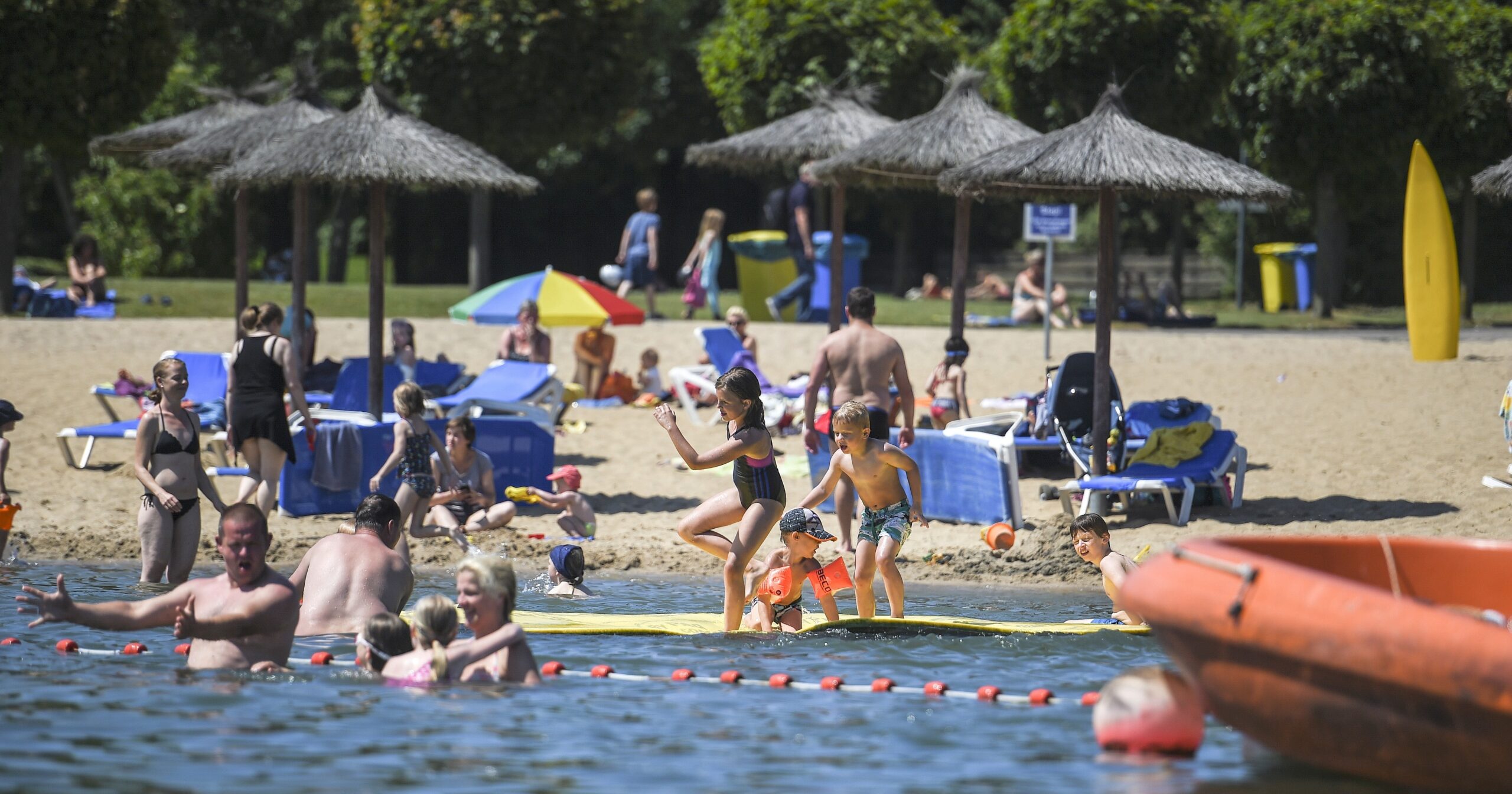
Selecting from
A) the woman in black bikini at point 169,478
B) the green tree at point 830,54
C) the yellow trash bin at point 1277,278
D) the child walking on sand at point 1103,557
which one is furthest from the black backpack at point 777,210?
the child walking on sand at point 1103,557

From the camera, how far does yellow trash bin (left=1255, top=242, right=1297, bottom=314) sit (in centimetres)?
2502

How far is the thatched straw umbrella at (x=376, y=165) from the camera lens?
475 inches

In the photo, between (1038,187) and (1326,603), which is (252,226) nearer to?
(1038,187)

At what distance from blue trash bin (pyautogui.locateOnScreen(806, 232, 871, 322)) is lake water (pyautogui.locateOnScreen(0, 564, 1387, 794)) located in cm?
1352

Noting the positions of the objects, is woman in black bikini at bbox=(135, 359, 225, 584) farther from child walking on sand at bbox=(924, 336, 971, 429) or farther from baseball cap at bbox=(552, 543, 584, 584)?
child walking on sand at bbox=(924, 336, 971, 429)

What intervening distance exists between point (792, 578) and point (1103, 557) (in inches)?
65.7

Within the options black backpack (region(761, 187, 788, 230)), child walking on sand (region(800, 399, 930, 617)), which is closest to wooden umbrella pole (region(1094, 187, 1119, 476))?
child walking on sand (region(800, 399, 930, 617))

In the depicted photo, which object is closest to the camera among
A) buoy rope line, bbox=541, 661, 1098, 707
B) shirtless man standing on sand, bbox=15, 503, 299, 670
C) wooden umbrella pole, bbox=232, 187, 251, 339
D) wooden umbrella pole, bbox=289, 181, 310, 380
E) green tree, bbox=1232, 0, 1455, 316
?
shirtless man standing on sand, bbox=15, 503, 299, 670

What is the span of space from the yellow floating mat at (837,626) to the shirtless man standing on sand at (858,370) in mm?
2309

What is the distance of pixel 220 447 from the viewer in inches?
533

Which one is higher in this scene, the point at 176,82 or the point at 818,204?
the point at 176,82

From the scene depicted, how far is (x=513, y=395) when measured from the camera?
46.6 feet

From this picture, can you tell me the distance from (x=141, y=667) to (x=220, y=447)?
644 cm

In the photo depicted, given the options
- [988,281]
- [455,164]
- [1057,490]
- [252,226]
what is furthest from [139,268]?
[1057,490]
